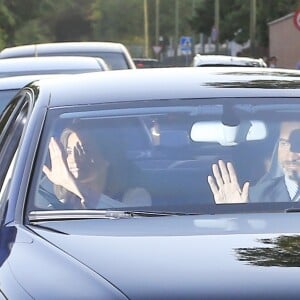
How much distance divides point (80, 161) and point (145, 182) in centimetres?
32

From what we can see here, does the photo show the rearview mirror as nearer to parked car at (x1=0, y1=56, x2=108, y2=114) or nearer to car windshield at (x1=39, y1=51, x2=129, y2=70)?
parked car at (x1=0, y1=56, x2=108, y2=114)

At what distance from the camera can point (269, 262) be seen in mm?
3420

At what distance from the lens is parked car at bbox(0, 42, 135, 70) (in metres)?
16.7

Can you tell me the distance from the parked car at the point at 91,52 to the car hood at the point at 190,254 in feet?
41.2

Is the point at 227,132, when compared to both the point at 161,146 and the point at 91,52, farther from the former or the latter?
the point at 91,52

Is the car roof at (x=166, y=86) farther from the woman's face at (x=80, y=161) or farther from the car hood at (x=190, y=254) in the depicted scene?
the car hood at (x=190, y=254)

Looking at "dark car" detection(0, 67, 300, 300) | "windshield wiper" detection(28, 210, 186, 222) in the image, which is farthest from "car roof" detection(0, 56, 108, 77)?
"windshield wiper" detection(28, 210, 186, 222)

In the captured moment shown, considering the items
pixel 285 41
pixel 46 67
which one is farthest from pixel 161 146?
pixel 285 41

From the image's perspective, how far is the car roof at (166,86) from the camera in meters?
4.66

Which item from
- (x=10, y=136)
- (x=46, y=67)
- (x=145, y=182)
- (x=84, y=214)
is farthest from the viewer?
(x=46, y=67)

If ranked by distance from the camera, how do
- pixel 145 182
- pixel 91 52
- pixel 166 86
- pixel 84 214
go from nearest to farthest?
pixel 84 214 < pixel 145 182 < pixel 166 86 < pixel 91 52

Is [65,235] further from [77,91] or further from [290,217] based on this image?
[77,91]

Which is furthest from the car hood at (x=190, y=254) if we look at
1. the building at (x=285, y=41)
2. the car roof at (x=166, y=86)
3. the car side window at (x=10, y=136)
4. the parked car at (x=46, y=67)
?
the building at (x=285, y=41)

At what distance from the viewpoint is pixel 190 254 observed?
138 inches
